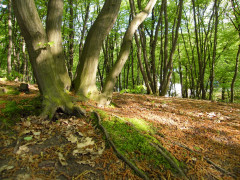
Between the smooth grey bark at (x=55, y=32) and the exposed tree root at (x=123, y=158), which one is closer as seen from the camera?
the exposed tree root at (x=123, y=158)

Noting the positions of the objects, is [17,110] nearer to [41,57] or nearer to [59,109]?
[59,109]

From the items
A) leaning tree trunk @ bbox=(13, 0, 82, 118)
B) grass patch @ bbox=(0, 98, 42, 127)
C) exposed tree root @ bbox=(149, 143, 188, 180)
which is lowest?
exposed tree root @ bbox=(149, 143, 188, 180)

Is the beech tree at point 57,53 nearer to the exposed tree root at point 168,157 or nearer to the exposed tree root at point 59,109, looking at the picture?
the exposed tree root at point 59,109

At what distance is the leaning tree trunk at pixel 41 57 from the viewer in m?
2.76

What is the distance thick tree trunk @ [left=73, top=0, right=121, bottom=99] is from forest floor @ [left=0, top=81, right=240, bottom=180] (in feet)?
2.02

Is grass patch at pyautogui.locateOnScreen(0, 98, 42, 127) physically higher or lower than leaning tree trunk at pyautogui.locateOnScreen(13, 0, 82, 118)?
lower

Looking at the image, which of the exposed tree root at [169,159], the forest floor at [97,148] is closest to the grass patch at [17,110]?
the forest floor at [97,148]

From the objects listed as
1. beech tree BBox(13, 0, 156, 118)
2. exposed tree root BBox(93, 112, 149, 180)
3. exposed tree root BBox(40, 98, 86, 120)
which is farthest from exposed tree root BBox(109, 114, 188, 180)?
beech tree BBox(13, 0, 156, 118)

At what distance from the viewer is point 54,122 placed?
266cm

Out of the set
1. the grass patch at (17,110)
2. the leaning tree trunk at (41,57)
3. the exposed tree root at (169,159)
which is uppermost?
the leaning tree trunk at (41,57)

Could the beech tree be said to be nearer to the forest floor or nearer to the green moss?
the forest floor

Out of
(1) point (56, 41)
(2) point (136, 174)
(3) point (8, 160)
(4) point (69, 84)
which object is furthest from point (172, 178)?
(1) point (56, 41)

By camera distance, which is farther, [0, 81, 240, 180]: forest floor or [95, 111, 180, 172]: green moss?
[95, 111, 180, 172]: green moss

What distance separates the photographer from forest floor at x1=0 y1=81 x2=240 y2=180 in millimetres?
1764
